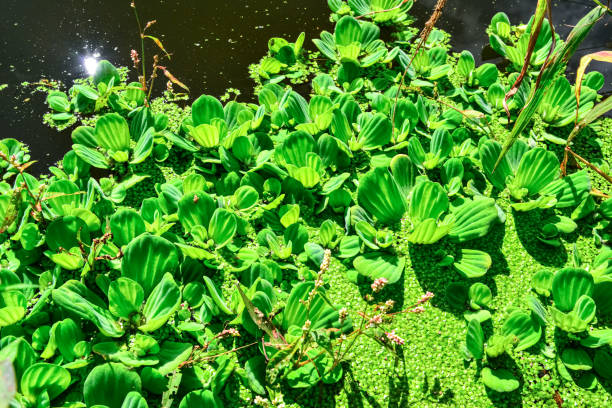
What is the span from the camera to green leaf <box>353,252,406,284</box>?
186 cm

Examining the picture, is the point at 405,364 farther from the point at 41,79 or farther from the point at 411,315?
the point at 41,79

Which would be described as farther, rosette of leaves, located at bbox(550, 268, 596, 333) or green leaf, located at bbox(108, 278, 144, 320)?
rosette of leaves, located at bbox(550, 268, 596, 333)

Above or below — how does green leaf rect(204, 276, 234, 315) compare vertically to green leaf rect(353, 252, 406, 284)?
above

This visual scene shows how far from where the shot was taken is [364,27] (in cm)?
279

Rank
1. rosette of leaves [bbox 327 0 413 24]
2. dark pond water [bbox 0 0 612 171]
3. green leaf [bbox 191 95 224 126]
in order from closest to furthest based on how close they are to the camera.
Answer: green leaf [bbox 191 95 224 126] < dark pond water [bbox 0 0 612 171] < rosette of leaves [bbox 327 0 413 24]

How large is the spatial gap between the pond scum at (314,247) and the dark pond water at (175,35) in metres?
0.13

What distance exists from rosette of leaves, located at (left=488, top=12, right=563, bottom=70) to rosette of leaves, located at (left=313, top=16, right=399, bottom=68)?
68 cm

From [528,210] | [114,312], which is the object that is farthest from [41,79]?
[528,210]

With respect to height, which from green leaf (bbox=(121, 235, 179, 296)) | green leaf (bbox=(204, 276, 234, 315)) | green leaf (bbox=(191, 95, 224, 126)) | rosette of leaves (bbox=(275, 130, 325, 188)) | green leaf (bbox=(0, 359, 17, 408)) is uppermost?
green leaf (bbox=(0, 359, 17, 408))

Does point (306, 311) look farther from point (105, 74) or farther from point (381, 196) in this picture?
point (105, 74)

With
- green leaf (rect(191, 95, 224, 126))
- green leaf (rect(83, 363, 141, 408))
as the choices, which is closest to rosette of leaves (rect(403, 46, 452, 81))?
green leaf (rect(191, 95, 224, 126))

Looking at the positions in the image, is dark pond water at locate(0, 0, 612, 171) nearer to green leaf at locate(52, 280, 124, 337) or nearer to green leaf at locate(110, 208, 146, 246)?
green leaf at locate(110, 208, 146, 246)

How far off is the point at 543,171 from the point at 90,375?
2056 mm

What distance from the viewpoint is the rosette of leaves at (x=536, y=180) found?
2.16 metres
